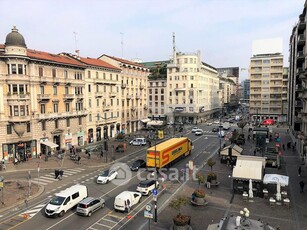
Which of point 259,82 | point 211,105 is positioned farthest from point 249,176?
point 211,105

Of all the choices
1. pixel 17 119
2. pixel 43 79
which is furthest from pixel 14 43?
pixel 17 119

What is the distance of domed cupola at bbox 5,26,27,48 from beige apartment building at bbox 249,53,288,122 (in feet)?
298

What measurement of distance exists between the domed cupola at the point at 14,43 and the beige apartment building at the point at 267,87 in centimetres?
9068

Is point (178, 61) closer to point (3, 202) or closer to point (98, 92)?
point (98, 92)

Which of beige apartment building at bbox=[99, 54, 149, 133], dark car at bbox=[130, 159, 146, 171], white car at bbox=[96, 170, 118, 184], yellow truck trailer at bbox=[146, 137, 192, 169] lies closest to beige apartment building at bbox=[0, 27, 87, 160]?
beige apartment building at bbox=[99, 54, 149, 133]

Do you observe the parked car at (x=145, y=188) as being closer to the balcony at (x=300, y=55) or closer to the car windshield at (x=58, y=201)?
the car windshield at (x=58, y=201)

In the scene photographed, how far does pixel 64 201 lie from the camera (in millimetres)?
25500

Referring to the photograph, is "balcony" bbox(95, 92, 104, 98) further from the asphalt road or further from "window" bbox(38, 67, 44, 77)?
the asphalt road

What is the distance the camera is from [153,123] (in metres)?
86.6

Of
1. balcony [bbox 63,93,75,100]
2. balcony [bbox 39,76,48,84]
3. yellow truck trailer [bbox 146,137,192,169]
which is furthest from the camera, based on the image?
balcony [bbox 63,93,75,100]

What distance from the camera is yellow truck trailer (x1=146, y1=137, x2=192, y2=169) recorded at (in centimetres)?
3800

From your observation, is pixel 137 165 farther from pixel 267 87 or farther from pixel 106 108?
pixel 267 87

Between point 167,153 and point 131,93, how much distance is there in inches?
1812

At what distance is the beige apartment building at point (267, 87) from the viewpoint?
110m
